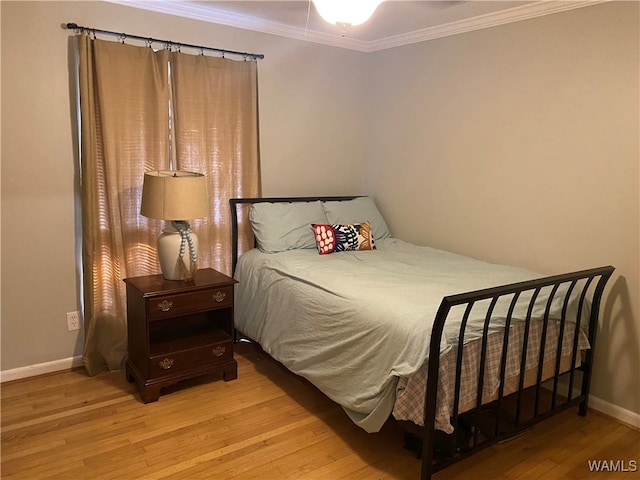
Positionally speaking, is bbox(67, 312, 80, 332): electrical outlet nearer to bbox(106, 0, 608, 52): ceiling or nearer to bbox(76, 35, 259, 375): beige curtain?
bbox(76, 35, 259, 375): beige curtain

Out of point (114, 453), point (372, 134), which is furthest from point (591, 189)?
point (114, 453)

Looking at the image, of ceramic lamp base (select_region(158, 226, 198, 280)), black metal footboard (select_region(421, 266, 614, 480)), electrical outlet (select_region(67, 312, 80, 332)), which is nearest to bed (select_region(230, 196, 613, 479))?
black metal footboard (select_region(421, 266, 614, 480))

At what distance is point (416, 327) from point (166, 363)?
1.43 meters

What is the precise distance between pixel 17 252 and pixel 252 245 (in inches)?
55.8

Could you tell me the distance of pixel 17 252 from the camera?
270cm

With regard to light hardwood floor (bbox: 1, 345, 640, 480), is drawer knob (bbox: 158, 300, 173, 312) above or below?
above

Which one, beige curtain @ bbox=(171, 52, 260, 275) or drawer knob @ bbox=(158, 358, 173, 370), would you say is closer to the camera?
drawer knob @ bbox=(158, 358, 173, 370)

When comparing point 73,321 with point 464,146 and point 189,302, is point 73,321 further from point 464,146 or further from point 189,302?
point 464,146

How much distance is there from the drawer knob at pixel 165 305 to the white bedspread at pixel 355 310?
593 millimetres

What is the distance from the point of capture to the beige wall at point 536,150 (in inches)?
97.2

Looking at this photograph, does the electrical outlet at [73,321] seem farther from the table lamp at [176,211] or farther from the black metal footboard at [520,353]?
the black metal footboard at [520,353]
